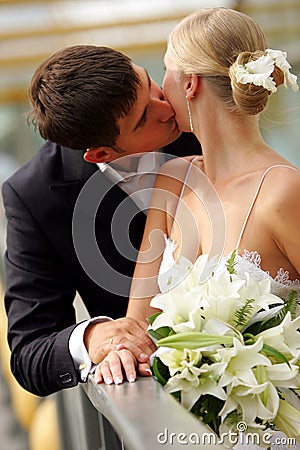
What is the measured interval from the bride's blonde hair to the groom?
19 cm

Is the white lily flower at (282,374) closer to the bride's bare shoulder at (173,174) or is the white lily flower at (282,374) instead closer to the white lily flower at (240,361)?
the white lily flower at (240,361)

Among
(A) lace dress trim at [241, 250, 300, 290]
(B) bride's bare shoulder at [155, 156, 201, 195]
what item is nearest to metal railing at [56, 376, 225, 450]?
(A) lace dress trim at [241, 250, 300, 290]

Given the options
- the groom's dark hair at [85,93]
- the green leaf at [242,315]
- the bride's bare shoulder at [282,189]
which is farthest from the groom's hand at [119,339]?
the groom's dark hair at [85,93]

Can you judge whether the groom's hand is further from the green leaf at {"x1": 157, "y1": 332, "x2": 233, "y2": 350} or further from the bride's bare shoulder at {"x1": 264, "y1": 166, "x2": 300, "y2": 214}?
the bride's bare shoulder at {"x1": 264, "y1": 166, "x2": 300, "y2": 214}

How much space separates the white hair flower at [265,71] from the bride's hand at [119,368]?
2.00ft

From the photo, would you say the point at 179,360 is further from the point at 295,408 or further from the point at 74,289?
the point at 74,289

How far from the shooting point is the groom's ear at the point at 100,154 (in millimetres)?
2336

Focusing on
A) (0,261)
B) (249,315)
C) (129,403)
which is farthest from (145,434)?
(0,261)

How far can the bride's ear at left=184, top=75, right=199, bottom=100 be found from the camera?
6.68ft

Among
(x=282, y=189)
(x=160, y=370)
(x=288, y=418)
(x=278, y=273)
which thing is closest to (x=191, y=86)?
(x=282, y=189)

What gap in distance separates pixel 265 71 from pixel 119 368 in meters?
0.68

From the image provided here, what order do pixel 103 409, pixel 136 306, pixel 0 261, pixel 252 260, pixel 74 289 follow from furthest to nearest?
1. pixel 0 261
2. pixel 74 289
3. pixel 136 306
4. pixel 252 260
5. pixel 103 409

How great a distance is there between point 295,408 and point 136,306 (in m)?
0.57

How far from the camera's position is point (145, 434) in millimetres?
1259
